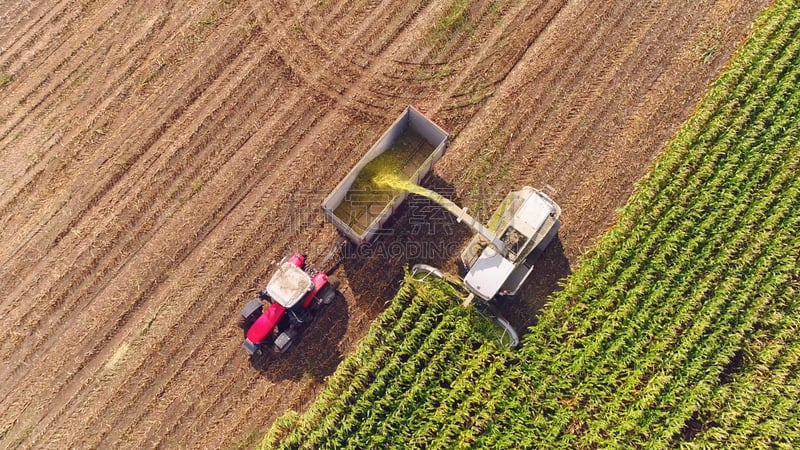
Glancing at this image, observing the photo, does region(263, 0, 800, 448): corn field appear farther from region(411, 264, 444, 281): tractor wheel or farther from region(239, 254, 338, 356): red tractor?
region(239, 254, 338, 356): red tractor

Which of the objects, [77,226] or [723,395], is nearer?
[723,395]

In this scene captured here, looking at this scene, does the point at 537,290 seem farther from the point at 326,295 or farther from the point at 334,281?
the point at 326,295

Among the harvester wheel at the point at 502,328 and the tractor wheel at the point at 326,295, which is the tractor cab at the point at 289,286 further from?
the harvester wheel at the point at 502,328

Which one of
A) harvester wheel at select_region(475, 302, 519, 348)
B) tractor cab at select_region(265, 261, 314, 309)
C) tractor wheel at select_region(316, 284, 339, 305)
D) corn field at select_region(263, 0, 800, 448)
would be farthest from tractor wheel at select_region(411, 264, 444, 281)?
tractor cab at select_region(265, 261, 314, 309)

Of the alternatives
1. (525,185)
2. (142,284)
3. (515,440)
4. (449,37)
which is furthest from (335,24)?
(515,440)

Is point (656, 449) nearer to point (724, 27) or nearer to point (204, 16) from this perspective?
point (724, 27)

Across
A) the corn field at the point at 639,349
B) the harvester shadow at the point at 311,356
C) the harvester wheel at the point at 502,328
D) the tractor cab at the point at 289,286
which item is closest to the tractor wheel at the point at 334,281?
the harvester shadow at the point at 311,356
